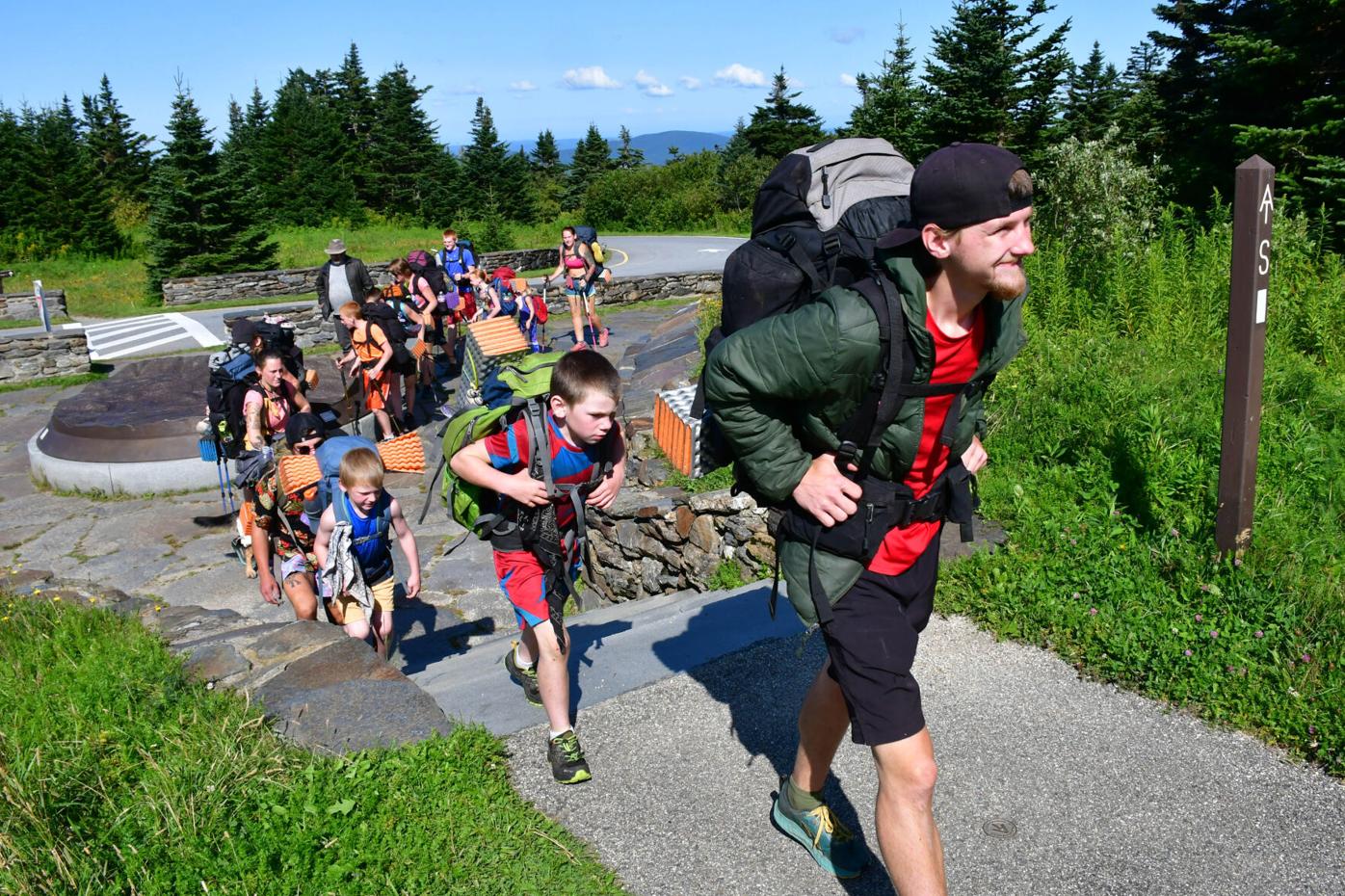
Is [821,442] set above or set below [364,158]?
below

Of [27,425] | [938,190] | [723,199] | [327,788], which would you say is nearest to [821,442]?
[938,190]

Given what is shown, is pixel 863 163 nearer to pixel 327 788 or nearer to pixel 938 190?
pixel 938 190

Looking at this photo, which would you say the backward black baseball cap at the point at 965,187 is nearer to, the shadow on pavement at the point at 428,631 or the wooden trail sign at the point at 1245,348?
the wooden trail sign at the point at 1245,348

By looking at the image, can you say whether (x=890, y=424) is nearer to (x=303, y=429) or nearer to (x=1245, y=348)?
(x=1245, y=348)

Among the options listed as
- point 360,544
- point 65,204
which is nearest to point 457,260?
point 360,544

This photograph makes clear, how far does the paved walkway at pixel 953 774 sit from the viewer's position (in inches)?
123

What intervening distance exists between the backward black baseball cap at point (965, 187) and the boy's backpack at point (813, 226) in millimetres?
230

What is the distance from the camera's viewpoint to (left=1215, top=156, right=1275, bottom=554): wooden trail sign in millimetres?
4352

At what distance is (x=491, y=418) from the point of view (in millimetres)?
3779

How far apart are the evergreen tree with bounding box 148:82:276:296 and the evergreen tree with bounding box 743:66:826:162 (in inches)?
792

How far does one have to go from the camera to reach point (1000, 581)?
15.7 feet

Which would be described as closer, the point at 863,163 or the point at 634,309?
the point at 863,163

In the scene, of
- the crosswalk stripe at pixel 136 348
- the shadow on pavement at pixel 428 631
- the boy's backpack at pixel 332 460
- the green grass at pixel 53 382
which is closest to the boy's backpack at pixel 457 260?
the green grass at pixel 53 382

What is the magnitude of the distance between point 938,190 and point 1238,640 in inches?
106
